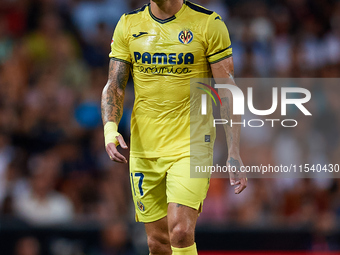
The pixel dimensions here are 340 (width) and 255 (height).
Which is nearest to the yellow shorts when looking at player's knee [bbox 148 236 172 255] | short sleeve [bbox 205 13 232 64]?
player's knee [bbox 148 236 172 255]

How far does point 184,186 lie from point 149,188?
0.48m

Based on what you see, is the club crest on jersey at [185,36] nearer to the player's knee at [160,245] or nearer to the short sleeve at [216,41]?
the short sleeve at [216,41]

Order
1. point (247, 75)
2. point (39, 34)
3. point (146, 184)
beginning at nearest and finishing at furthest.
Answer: point (146, 184) < point (247, 75) < point (39, 34)

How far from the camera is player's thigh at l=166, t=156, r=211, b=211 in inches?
173

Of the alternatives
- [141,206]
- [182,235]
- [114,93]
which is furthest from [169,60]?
[182,235]

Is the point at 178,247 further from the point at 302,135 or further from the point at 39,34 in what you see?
the point at 39,34

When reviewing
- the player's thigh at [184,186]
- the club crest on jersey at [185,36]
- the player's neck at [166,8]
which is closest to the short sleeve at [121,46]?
the player's neck at [166,8]

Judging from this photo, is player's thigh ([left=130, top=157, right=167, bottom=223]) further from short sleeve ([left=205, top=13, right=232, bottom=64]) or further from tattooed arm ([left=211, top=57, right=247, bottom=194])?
short sleeve ([left=205, top=13, right=232, bottom=64])

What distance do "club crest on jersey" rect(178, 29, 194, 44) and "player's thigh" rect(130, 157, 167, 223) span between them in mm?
1030

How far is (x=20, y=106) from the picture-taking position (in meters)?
9.02

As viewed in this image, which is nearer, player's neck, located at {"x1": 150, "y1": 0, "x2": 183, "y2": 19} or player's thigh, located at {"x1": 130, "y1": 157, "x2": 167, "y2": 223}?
player's neck, located at {"x1": 150, "y1": 0, "x2": 183, "y2": 19}

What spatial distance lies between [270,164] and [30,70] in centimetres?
433

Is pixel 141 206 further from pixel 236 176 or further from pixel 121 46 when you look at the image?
pixel 121 46

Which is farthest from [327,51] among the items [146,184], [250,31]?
[146,184]
